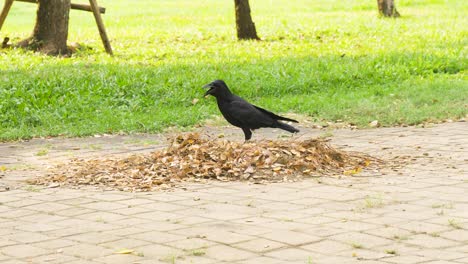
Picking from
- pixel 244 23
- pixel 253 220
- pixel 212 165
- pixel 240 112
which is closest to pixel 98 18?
pixel 244 23

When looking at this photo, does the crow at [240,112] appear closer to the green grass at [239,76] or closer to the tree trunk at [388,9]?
the green grass at [239,76]

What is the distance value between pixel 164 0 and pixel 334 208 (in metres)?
27.2

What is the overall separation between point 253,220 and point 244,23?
13.3 metres

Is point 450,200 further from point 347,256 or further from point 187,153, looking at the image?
point 187,153

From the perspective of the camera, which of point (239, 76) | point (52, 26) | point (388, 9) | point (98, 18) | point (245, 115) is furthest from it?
point (388, 9)

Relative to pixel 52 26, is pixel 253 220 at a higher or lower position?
lower

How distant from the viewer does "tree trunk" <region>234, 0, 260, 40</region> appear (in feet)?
63.8

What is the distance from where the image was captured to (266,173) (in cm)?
808

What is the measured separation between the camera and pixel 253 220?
648 centimetres

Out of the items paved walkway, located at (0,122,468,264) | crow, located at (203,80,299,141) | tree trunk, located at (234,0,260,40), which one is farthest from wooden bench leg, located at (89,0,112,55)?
A: crow, located at (203,80,299,141)

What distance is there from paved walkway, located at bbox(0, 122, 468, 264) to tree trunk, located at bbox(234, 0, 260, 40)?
1069 centimetres

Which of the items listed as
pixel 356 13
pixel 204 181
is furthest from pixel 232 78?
pixel 356 13

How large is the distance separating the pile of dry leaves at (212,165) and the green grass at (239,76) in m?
2.29

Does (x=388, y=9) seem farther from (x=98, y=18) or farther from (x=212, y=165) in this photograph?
(x=212, y=165)
